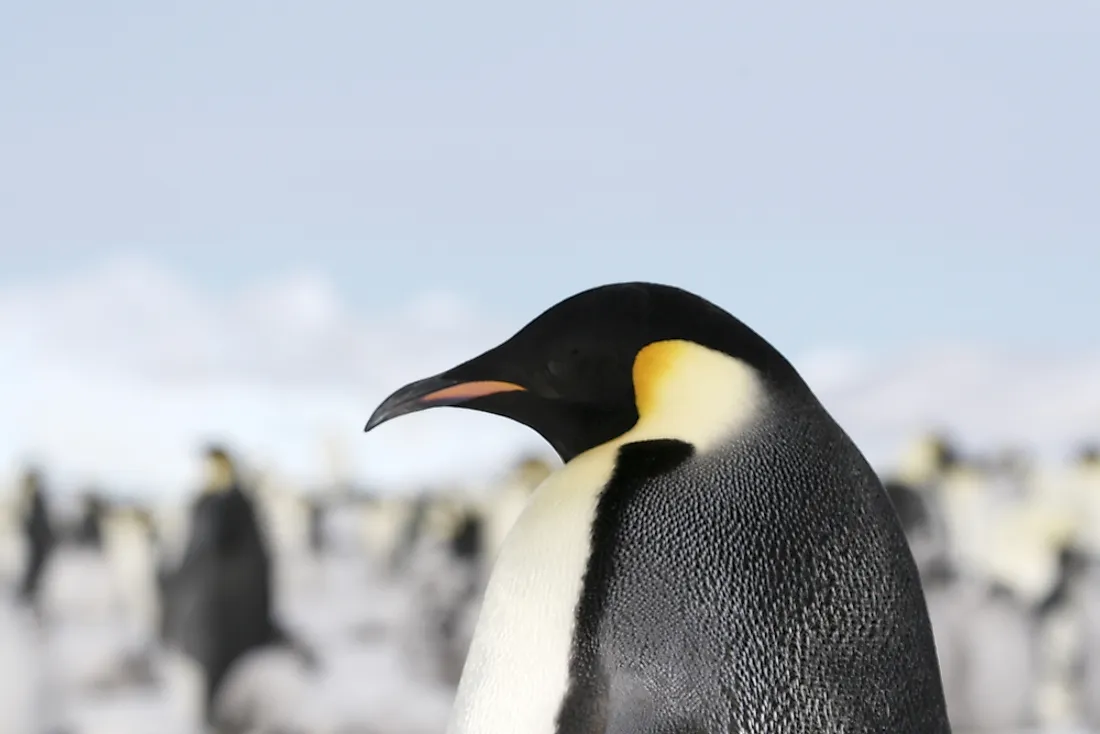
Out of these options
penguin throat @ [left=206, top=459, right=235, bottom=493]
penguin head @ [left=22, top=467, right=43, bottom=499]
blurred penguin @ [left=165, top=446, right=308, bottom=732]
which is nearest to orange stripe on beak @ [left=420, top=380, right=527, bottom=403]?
blurred penguin @ [left=165, top=446, right=308, bottom=732]

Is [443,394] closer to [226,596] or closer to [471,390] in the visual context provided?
[471,390]

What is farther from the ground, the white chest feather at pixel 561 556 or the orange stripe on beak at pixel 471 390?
the orange stripe on beak at pixel 471 390

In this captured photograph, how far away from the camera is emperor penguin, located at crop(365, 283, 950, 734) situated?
120cm

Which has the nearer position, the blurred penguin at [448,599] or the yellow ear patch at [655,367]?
the yellow ear patch at [655,367]

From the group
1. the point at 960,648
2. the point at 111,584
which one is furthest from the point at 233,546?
the point at 111,584

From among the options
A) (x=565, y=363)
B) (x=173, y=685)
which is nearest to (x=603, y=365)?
(x=565, y=363)

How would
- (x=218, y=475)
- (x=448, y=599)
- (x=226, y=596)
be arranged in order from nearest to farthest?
→ (x=226, y=596), (x=218, y=475), (x=448, y=599)

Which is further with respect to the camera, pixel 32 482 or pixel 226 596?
pixel 32 482

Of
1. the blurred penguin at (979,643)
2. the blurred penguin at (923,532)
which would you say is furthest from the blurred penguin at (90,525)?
the blurred penguin at (979,643)

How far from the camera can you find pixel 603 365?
129 centimetres

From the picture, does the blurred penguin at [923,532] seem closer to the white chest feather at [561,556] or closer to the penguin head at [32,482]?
the white chest feather at [561,556]

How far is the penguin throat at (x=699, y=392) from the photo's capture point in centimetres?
127

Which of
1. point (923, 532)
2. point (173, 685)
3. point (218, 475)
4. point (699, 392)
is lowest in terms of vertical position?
point (173, 685)

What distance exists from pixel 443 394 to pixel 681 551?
0.83 feet
